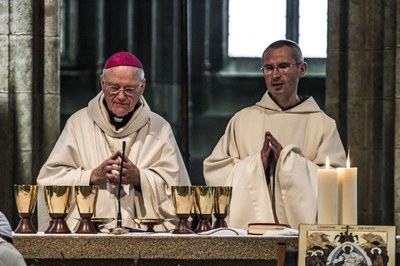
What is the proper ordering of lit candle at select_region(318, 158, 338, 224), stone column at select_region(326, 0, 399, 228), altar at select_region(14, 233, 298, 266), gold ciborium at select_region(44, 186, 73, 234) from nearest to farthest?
lit candle at select_region(318, 158, 338, 224) < altar at select_region(14, 233, 298, 266) < gold ciborium at select_region(44, 186, 73, 234) < stone column at select_region(326, 0, 399, 228)

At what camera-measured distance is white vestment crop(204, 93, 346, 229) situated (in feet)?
30.0

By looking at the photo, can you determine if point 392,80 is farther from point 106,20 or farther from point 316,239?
point 106,20

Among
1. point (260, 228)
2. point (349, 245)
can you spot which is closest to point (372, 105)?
point (260, 228)

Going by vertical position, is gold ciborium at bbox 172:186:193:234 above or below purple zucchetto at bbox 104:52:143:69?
below

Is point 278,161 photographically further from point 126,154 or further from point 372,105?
point 372,105

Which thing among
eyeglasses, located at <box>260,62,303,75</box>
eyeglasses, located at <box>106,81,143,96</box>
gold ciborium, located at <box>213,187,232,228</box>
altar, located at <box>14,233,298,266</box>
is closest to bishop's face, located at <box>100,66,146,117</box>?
eyeglasses, located at <box>106,81,143,96</box>

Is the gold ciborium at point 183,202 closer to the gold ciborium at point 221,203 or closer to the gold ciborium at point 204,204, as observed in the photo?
the gold ciborium at point 204,204

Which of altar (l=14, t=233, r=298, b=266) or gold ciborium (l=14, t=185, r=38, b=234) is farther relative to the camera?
gold ciborium (l=14, t=185, r=38, b=234)

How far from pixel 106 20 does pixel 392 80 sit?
769cm

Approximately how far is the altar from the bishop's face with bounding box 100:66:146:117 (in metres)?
1.78

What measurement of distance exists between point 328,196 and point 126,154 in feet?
9.40

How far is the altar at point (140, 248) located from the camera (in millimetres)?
7645

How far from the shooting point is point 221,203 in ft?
26.8

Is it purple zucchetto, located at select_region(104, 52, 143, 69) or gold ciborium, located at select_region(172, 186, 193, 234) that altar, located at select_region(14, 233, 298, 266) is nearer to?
gold ciborium, located at select_region(172, 186, 193, 234)
